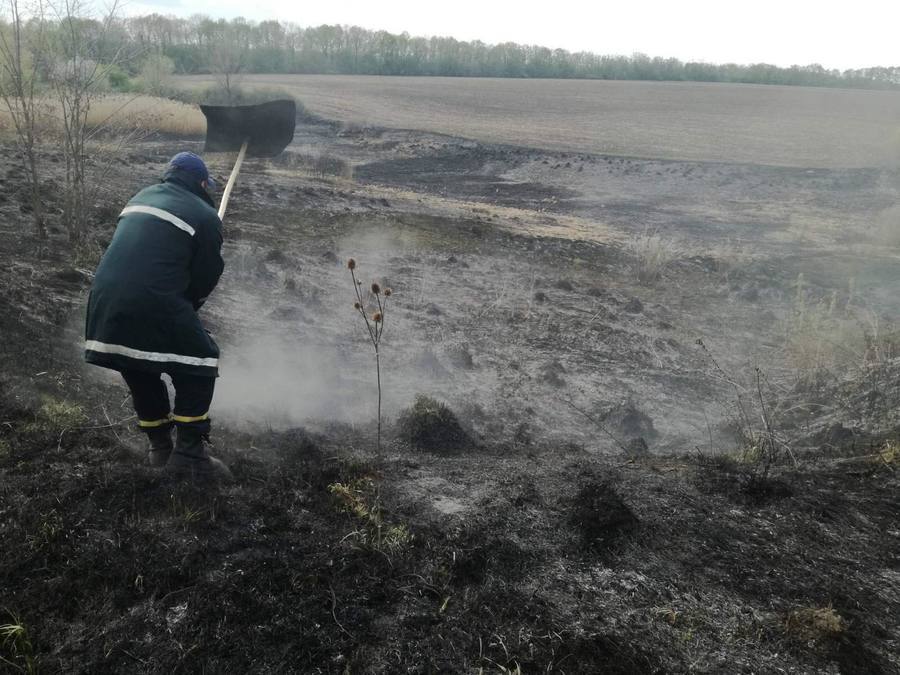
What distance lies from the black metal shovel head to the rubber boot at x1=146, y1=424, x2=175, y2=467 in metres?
3.16

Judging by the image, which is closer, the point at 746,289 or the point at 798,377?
the point at 798,377

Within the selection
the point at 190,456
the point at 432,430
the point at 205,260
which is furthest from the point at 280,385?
the point at 205,260

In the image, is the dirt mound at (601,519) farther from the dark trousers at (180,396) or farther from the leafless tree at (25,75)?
the leafless tree at (25,75)

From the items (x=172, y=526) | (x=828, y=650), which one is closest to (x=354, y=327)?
(x=172, y=526)

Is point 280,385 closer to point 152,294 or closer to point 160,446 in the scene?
point 160,446

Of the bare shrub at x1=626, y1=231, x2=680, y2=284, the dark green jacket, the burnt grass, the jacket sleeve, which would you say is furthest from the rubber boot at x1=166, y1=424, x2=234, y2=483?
the bare shrub at x1=626, y1=231, x2=680, y2=284

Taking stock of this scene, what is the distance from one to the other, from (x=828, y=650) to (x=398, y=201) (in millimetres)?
11655

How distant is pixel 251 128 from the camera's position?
5.50m

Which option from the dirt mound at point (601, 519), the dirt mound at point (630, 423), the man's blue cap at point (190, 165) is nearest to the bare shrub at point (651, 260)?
the dirt mound at point (630, 423)

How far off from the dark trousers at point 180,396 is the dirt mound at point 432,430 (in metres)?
1.50

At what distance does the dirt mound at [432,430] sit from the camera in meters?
4.08

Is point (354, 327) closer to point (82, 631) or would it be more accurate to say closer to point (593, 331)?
point (593, 331)

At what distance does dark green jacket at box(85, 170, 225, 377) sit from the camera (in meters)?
2.74

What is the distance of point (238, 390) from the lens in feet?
15.6
